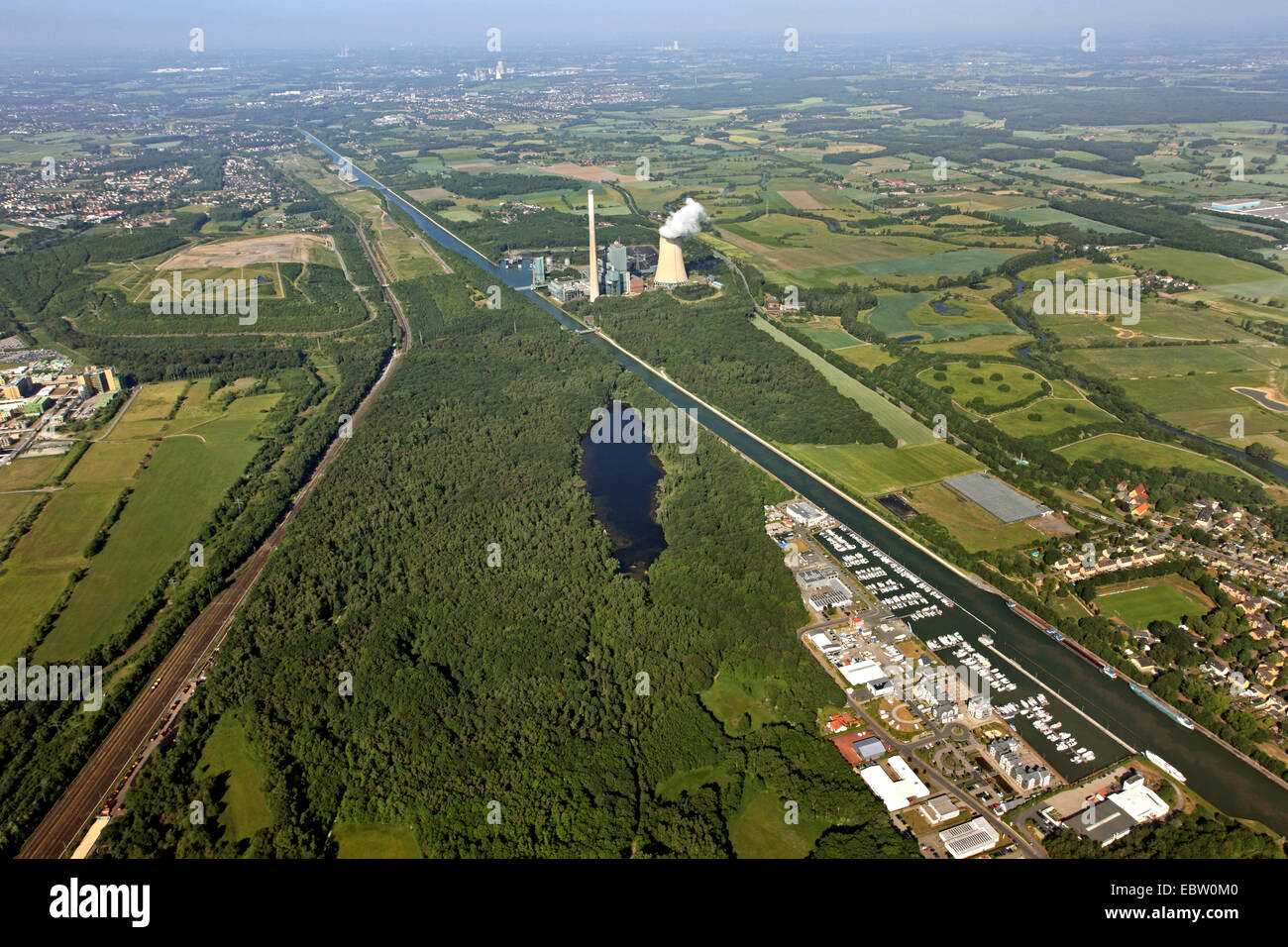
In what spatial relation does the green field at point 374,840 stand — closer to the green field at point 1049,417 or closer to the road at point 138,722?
the road at point 138,722

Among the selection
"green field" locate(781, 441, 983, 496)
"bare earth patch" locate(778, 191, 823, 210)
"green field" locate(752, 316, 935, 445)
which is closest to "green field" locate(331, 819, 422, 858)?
"green field" locate(781, 441, 983, 496)

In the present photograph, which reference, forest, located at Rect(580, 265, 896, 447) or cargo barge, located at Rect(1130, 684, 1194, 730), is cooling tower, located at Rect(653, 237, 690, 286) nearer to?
forest, located at Rect(580, 265, 896, 447)

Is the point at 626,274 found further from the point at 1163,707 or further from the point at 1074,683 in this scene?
the point at 1163,707

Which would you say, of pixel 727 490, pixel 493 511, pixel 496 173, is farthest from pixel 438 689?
pixel 496 173
